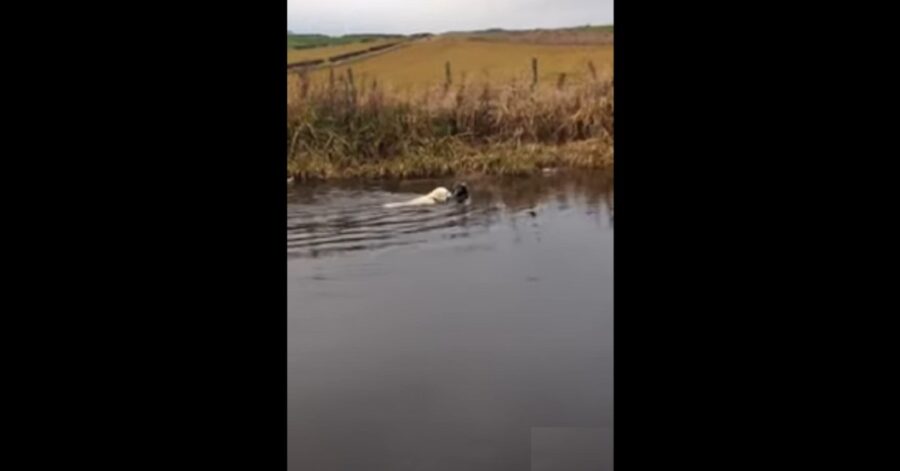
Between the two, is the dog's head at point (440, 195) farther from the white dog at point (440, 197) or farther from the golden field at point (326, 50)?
the golden field at point (326, 50)

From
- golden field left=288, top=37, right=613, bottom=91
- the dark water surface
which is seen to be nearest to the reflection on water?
the dark water surface

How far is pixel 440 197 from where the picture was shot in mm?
2527

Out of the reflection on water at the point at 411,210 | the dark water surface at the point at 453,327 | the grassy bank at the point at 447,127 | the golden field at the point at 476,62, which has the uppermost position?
the golden field at the point at 476,62

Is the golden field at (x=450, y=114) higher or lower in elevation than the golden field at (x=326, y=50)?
lower

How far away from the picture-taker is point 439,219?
2498mm

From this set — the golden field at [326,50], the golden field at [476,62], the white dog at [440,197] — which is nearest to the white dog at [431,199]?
the white dog at [440,197]

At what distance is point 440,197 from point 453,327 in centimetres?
41

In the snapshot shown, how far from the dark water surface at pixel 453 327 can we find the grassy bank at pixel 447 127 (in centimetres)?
6

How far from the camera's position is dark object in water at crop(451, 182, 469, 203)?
8.25ft

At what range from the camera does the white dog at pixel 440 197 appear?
252 cm
